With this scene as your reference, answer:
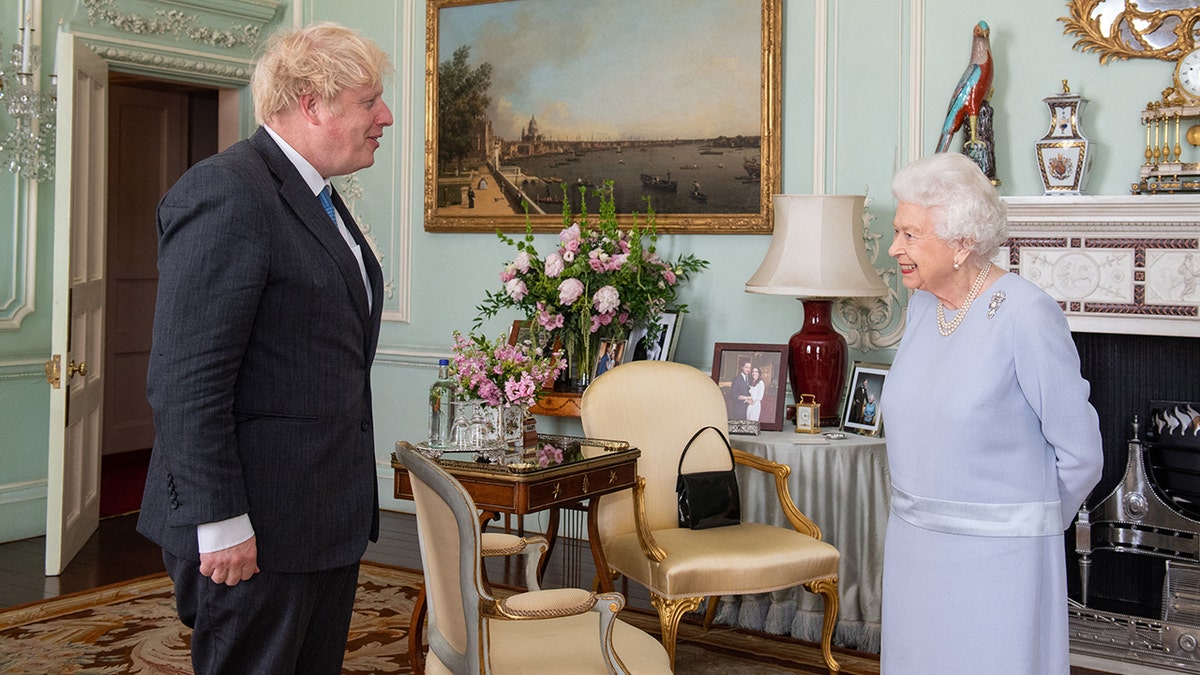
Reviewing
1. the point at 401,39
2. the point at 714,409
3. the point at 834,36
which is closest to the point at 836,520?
the point at 714,409

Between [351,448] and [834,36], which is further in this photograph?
[834,36]

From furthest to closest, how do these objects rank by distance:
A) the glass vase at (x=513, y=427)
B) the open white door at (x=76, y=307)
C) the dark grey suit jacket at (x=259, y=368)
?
the open white door at (x=76, y=307)
the glass vase at (x=513, y=427)
the dark grey suit jacket at (x=259, y=368)

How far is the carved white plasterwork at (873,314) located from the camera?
4.82 metres

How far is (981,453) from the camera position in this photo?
233 cm

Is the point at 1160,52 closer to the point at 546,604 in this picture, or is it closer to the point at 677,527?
the point at 677,527

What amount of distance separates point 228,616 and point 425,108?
4.69 meters

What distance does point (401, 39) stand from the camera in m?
6.39

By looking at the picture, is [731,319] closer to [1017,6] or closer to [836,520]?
[836,520]

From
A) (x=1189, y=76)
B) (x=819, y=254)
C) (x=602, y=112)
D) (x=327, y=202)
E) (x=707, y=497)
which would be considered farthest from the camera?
(x=602, y=112)

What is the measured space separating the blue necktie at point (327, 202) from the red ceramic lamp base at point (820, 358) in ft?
9.26

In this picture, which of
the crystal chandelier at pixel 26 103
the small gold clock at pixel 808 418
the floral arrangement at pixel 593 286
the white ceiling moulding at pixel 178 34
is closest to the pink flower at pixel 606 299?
the floral arrangement at pixel 593 286

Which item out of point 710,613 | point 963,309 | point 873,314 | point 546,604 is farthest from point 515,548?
point 873,314

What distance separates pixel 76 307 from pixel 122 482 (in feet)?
7.78

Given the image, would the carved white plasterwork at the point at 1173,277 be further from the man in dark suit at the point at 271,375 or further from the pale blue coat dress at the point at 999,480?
the man in dark suit at the point at 271,375
